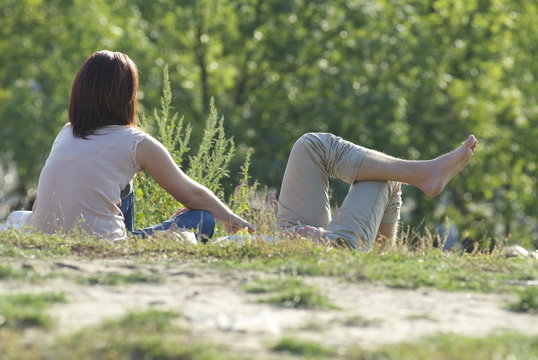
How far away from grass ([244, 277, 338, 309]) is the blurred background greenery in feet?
54.0

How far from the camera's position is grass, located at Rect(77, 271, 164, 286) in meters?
4.68

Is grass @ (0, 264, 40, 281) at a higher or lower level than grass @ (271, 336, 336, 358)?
lower

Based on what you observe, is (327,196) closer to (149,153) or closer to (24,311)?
(149,153)

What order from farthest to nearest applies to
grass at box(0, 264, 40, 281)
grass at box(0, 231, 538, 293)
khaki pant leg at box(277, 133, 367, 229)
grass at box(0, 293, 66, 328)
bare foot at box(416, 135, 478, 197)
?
bare foot at box(416, 135, 478, 197), khaki pant leg at box(277, 133, 367, 229), grass at box(0, 231, 538, 293), grass at box(0, 264, 40, 281), grass at box(0, 293, 66, 328)

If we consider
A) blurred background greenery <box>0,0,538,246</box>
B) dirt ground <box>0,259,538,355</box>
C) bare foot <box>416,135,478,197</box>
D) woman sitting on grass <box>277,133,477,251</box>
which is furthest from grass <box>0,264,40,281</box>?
blurred background greenery <box>0,0,538,246</box>

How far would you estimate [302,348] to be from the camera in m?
3.52

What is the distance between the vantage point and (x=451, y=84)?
997 inches

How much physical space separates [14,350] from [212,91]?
22.0 metres

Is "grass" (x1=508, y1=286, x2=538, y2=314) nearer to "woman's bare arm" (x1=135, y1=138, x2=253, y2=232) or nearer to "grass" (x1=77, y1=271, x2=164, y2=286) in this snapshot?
"grass" (x1=77, y1=271, x2=164, y2=286)

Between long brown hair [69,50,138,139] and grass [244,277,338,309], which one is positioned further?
long brown hair [69,50,138,139]

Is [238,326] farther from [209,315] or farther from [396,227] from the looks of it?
[396,227]

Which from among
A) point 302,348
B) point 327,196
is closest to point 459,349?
point 302,348

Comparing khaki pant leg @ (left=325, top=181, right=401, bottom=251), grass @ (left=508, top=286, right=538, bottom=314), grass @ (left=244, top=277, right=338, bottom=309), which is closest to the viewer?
grass @ (left=244, top=277, right=338, bottom=309)

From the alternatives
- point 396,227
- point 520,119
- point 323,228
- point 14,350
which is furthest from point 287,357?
point 520,119
